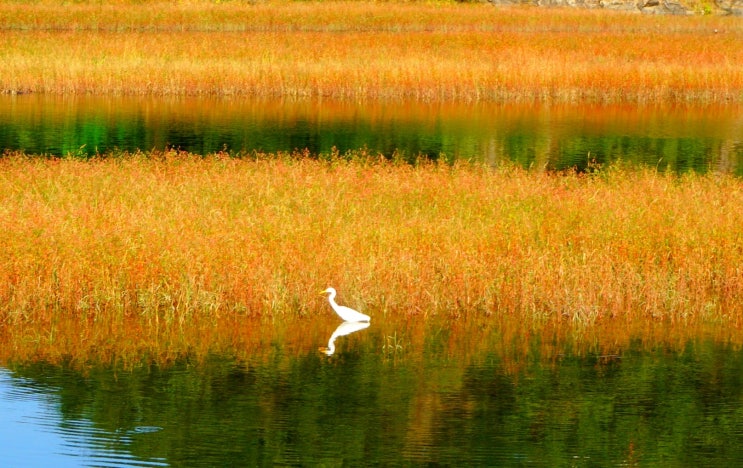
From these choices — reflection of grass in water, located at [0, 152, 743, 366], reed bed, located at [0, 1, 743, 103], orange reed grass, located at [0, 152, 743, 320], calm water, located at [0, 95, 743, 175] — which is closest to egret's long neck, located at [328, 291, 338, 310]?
reflection of grass in water, located at [0, 152, 743, 366]

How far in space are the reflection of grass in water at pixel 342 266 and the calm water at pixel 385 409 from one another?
0.62 meters

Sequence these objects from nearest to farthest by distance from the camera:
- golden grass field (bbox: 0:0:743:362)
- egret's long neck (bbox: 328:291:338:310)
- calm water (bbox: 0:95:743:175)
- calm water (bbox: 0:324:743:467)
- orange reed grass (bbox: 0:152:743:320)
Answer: calm water (bbox: 0:324:743:467) < egret's long neck (bbox: 328:291:338:310) < golden grass field (bbox: 0:0:743:362) < orange reed grass (bbox: 0:152:743:320) < calm water (bbox: 0:95:743:175)

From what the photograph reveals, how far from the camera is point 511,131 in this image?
29.3 metres

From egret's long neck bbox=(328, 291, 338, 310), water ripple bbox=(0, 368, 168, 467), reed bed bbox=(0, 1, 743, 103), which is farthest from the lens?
reed bed bbox=(0, 1, 743, 103)

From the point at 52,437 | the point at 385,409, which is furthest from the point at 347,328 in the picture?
the point at 52,437

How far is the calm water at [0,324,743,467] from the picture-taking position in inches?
369

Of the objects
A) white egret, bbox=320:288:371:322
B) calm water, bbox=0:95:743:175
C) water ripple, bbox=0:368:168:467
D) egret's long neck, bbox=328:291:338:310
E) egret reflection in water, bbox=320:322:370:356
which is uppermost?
egret's long neck, bbox=328:291:338:310

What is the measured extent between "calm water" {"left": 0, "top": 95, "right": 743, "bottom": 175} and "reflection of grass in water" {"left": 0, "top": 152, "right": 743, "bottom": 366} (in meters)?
8.13

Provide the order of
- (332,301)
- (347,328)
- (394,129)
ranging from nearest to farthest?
1. (332,301)
2. (347,328)
3. (394,129)

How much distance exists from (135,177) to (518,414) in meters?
9.09

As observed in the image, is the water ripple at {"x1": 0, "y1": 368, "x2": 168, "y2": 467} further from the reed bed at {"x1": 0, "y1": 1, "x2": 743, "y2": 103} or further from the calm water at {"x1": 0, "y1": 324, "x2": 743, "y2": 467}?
the reed bed at {"x1": 0, "y1": 1, "x2": 743, "y2": 103}

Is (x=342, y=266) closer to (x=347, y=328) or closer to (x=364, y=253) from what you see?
(x=364, y=253)

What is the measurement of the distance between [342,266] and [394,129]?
16.3 metres

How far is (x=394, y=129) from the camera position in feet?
96.9
